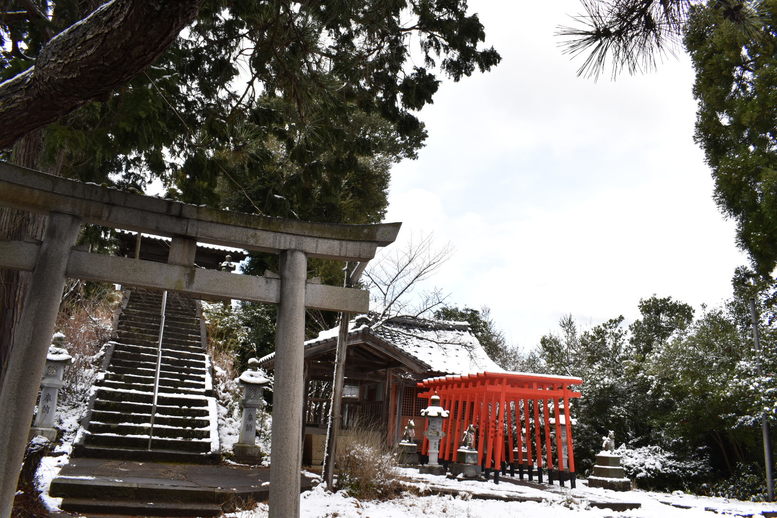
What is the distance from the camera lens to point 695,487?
16062 mm

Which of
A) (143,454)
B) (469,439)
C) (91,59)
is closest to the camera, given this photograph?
(91,59)

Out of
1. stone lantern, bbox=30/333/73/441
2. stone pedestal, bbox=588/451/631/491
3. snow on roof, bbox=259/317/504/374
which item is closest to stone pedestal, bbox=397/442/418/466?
snow on roof, bbox=259/317/504/374

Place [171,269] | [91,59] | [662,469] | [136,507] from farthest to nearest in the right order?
[662,469] < [136,507] < [171,269] < [91,59]

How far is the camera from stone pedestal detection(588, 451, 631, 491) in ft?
41.2

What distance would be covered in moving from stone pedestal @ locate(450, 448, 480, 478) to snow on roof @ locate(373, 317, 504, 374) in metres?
3.65

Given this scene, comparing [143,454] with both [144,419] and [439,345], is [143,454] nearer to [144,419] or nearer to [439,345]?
[144,419]

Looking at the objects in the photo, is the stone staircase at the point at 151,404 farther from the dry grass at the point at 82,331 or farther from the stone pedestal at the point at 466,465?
the stone pedestal at the point at 466,465

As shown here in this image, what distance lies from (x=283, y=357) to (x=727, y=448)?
674 inches

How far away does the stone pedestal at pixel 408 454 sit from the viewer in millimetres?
14546

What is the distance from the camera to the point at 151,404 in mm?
11070

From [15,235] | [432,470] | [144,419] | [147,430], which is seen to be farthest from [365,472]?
[15,235]

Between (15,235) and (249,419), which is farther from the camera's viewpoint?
(249,419)

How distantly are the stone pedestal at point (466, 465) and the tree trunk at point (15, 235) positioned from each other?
29.9 feet

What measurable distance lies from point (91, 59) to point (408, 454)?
1327cm
